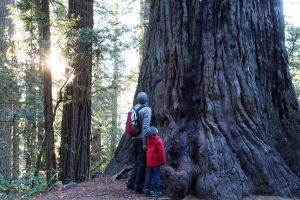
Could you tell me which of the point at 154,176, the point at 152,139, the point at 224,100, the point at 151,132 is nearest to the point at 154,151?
the point at 152,139

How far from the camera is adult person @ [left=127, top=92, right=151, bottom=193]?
4.92 m

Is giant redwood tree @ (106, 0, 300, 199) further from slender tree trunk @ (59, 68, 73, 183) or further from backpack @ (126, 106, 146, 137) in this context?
slender tree trunk @ (59, 68, 73, 183)

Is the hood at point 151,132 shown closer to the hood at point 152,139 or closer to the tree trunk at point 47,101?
the hood at point 152,139

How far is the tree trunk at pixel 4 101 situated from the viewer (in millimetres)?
8250

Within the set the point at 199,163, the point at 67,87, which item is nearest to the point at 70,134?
the point at 67,87

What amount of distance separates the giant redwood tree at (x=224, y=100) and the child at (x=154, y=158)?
17 centimetres

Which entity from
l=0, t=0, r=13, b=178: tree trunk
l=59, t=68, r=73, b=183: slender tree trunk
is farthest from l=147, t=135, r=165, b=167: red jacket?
l=0, t=0, r=13, b=178: tree trunk

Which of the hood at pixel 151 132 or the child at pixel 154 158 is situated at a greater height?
the hood at pixel 151 132

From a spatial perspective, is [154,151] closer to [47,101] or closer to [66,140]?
[47,101]

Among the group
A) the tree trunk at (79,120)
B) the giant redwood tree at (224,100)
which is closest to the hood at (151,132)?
the giant redwood tree at (224,100)

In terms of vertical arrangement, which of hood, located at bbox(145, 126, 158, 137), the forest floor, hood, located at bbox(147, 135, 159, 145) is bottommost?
the forest floor

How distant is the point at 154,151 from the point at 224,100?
164 cm

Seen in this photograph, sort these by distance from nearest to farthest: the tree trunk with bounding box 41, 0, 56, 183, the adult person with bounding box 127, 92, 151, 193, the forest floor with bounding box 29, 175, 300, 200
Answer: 1. the forest floor with bounding box 29, 175, 300, 200
2. the adult person with bounding box 127, 92, 151, 193
3. the tree trunk with bounding box 41, 0, 56, 183

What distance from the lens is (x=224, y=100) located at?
5.04 metres
